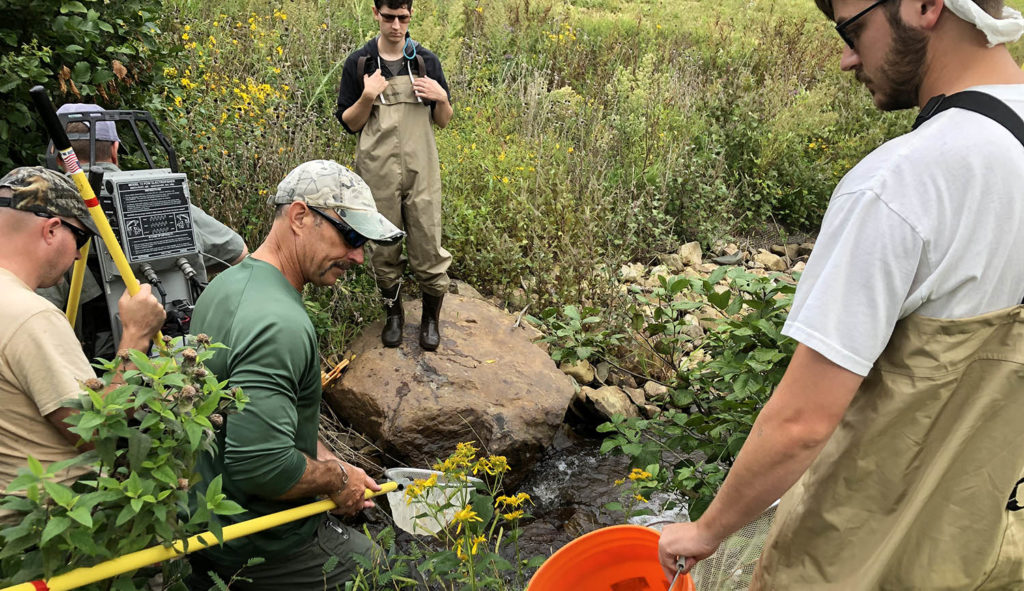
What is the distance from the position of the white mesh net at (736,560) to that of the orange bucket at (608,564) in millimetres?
111

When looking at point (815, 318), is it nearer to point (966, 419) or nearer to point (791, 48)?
point (966, 419)

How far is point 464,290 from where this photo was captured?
544cm

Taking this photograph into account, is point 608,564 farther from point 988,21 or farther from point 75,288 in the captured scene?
point 75,288

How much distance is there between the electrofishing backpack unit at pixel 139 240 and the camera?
311 cm

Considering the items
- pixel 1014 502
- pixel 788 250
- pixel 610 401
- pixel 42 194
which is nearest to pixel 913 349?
pixel 1014 502

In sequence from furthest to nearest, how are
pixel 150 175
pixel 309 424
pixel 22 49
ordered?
1. pixel 22 49
2. pixel 150 175
3. pixel 309 424

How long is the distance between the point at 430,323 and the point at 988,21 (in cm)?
368

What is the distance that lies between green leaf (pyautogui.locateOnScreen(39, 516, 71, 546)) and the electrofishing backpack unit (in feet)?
5.80

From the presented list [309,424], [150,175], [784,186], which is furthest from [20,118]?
[784,186]

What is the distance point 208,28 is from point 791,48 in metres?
7.16

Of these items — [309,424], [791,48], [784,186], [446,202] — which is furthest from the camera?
[791,48]

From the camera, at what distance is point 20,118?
11.5 ft

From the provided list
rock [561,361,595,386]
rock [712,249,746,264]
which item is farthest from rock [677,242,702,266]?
rock [561,361,595,386]

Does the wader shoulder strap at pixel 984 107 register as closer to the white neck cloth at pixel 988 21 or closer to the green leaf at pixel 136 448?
the white neck cloth at pixel 988 21
